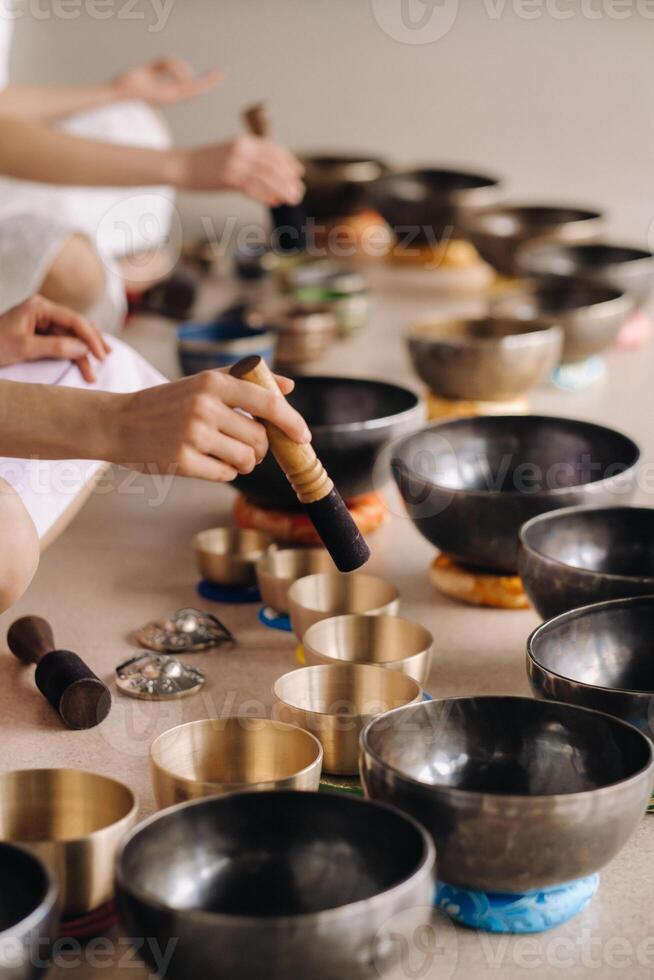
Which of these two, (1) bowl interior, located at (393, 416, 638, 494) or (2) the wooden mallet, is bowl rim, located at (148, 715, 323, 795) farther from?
(1) bowl interior, located at (393, 416, 638, 494)

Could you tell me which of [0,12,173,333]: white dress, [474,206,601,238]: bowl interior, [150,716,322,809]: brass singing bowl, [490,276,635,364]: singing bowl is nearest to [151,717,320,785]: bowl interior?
[150,716,322,809]: brass singing bowl

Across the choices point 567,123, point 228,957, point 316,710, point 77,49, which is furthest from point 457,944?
point 77,49

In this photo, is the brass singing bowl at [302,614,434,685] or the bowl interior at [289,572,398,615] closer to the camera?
the brass singing bowl at [302,614,434,685]

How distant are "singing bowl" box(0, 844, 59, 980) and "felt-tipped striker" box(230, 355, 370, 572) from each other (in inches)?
21.0

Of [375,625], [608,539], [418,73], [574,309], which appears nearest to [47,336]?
[375,625]

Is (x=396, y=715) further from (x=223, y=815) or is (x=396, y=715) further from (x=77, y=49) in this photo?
(x=77, y=49)

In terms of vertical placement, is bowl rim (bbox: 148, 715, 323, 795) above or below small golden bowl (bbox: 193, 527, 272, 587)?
above

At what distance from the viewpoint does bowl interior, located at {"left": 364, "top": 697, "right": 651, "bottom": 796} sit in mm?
1401

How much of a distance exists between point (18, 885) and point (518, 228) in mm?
3435

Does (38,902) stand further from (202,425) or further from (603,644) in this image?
(603,644)

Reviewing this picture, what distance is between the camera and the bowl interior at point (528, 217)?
13.8ft

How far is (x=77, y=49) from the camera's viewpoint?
5.62 metres

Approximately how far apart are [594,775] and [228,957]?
51 cm

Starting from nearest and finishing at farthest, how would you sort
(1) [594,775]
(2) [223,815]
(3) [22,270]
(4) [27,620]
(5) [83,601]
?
1. (2) [223,815]
2. (1) [594,775]
3. (4) [27,620]
4. (5) [83,601]
5. (3) [22,270]
